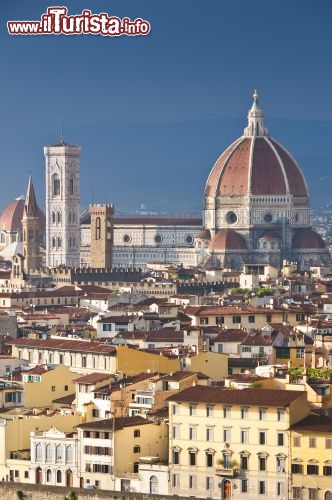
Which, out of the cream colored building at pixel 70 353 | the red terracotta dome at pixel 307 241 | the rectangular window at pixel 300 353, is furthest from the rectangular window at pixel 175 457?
the red terracotta dome at pixel 307 241

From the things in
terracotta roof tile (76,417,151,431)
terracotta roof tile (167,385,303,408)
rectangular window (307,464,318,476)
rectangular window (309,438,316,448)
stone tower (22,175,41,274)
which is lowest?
rectangular window (307,464,318,476)

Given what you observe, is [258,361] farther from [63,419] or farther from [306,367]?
[63,419]

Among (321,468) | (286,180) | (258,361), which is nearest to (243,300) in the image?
(258,361)

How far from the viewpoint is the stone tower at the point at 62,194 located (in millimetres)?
174000

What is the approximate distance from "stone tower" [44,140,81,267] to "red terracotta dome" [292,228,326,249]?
15.2 m

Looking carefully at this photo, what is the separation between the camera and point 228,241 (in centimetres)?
16525

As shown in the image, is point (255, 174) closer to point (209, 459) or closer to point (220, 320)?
point (220, 320)

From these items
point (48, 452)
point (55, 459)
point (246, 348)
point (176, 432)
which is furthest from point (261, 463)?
point (246, 348)

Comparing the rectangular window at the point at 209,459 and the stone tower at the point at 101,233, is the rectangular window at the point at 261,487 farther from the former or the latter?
the stone tower at the point at 101,233

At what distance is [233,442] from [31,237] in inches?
4072

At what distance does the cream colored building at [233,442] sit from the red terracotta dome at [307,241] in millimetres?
120448

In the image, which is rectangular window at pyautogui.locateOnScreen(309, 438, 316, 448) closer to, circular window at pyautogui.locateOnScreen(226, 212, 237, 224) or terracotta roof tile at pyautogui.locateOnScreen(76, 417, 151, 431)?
terracotta roof tile at pyautogui.locateOnScreen(76, 417, 151, 431)

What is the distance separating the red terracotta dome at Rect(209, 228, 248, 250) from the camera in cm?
16475

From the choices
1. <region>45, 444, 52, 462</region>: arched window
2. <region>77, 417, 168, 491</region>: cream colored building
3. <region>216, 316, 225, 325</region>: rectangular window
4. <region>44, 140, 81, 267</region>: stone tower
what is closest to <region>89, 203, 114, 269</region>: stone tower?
<region>44, 140, 81, 267</region>: stone tower
